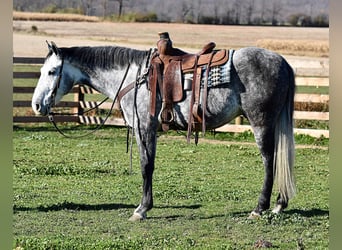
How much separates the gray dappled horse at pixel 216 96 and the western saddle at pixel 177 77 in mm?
72

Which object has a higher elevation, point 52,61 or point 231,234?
point 52,61

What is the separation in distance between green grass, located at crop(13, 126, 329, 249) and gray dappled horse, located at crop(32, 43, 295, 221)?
0.42m

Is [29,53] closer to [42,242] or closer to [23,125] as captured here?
[23,125]

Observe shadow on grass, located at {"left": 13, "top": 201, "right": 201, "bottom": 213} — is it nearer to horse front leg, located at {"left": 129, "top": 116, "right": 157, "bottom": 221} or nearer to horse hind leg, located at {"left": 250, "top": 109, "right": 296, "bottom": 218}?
horse front leg, located at {"left": 129, "top": 116, "right": 157, "bottom": 221}

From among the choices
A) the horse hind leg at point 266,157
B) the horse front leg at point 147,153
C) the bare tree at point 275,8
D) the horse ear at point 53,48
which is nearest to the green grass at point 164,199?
the horse hind leg at point 266,157

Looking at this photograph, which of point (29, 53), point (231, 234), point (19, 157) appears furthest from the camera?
point (29, 53)

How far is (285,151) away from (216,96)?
0.85m

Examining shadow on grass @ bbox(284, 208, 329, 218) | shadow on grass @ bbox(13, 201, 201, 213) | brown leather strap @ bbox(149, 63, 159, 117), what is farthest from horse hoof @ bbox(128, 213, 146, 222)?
shadow on grass @ bbox(284, 208, 329, 218)

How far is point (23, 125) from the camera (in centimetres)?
1541

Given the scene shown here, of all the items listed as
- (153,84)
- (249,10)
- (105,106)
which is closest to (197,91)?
(153,84)

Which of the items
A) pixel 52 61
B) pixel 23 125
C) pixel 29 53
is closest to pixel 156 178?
pixel 52 61

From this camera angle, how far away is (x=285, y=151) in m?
6.42

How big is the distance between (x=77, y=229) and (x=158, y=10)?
42177 mm

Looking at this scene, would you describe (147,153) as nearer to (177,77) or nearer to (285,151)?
(177,77)
